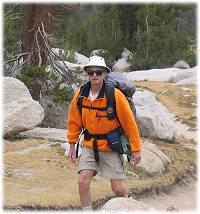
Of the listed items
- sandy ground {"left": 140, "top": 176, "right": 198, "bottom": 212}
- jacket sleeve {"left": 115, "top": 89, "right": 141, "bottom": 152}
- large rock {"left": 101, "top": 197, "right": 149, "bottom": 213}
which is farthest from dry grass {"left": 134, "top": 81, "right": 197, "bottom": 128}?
large rock {"left": 101, "top": 197, "right": 149, "bottom": 213}

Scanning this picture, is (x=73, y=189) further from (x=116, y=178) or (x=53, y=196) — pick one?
(x=116, y=178)

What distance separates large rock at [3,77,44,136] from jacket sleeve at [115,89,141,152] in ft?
12.1

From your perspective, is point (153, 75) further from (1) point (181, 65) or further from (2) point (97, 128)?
(2) point (97, 128)

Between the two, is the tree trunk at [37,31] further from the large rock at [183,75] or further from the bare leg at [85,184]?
the large rock at [183,75]

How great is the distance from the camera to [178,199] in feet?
26.6

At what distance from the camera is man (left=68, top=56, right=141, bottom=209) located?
212 inches

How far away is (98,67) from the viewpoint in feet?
18.0

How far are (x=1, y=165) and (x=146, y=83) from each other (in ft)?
59.9

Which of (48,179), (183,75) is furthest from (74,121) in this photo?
(183,75)

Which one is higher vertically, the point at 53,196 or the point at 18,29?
the point at 18,29

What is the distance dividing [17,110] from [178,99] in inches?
435

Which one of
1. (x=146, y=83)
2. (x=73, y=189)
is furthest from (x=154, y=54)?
(x=73, y=189)

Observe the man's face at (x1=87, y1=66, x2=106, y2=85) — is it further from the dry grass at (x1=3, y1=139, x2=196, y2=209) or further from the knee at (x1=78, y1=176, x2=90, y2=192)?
the dry grass at (x1=3, y1=139, x2=196, y2=209)

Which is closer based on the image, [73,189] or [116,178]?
[116,178]
